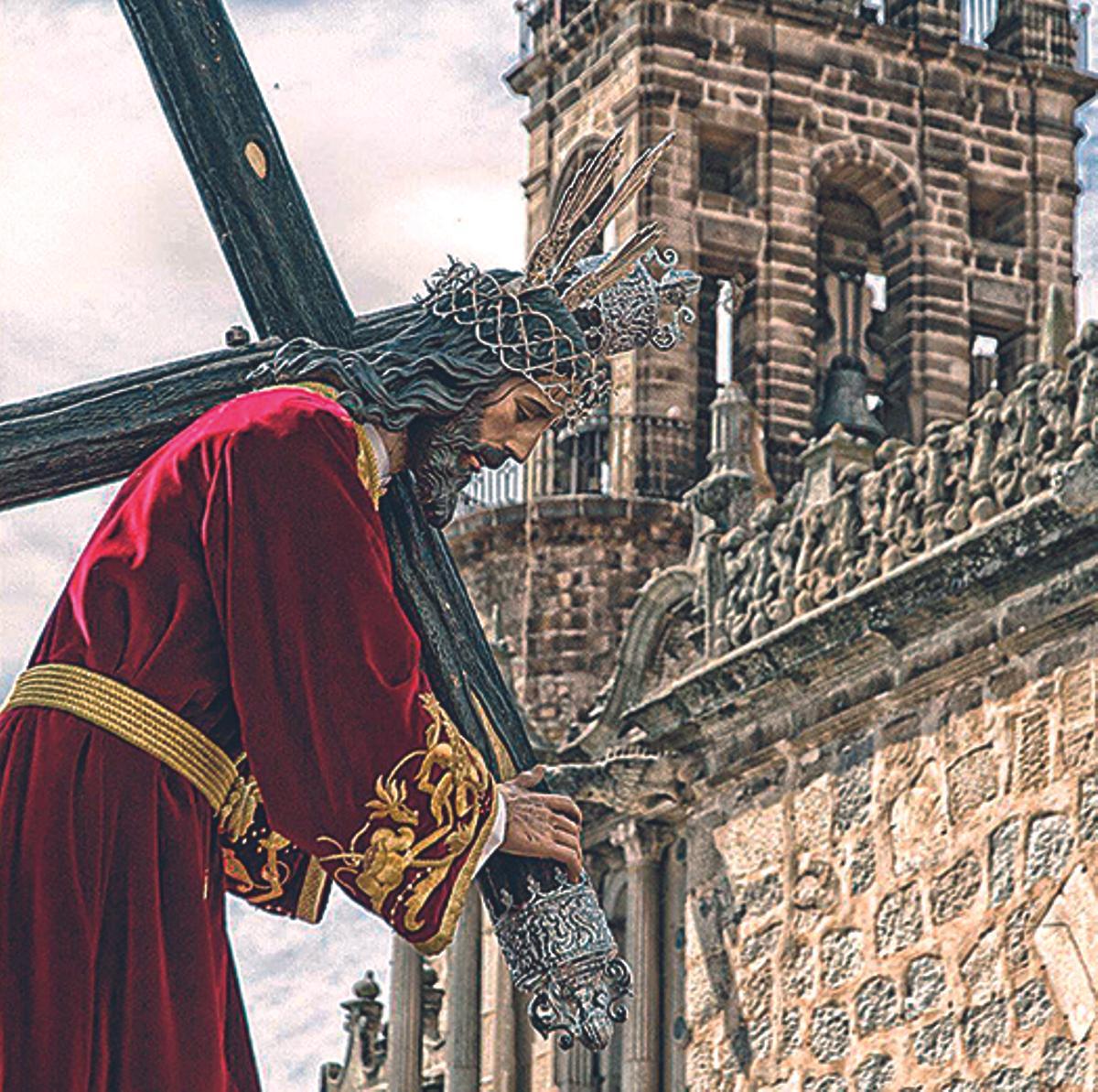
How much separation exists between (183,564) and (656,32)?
73.6 ft

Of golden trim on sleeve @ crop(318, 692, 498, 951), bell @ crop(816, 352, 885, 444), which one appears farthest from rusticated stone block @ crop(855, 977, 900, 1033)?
bell @ crop(816, 352, 885, 444)

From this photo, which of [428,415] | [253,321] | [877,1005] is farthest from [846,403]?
[428,415]

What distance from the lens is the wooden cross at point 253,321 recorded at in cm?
500

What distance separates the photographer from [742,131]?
2711cm

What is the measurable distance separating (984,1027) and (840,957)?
1148 millimetres

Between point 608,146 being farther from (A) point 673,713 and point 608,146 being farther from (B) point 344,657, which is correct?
(A) point 673,713

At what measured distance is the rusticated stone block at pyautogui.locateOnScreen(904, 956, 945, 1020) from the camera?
13.4 metres

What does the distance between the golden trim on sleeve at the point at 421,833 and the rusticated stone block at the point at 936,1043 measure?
8.71m

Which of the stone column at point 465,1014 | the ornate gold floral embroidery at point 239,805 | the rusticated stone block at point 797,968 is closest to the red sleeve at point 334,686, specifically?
the ornate gold floral embroidery at point 239,805

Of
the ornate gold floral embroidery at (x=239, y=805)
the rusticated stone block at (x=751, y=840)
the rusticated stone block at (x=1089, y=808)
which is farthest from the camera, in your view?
the rusticated stone block at (x=751, y=840)

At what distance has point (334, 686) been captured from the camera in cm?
464

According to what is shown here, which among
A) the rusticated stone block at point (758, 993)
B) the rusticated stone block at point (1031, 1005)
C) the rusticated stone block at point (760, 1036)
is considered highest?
the rusticated stone block at point (758, 993)

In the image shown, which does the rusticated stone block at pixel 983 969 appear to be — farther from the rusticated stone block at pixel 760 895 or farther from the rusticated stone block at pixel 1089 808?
the rusticated stone block at pixel 760 895

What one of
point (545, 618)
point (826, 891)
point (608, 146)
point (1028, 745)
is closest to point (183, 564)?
point (608, 146)
